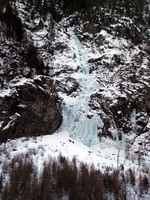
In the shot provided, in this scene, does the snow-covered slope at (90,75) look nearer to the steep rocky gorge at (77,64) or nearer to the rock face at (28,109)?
the steep rocky gorge at (77,64)

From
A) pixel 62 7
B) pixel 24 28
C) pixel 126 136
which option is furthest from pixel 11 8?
pixel 126 136

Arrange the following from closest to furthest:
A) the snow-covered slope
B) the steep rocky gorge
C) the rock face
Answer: the rock face, the snow-covered slope, the steep rocky gorge

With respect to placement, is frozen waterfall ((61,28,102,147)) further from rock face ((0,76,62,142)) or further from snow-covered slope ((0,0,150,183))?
rock face ((0,76,62,142))

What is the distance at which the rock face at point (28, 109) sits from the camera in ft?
78.3

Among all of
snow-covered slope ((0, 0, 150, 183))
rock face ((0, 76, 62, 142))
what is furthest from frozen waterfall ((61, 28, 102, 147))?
rock face ((0, 76, 62, 142))

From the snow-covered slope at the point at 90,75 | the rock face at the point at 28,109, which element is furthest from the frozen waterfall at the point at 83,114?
the rock face at the point at 28,109

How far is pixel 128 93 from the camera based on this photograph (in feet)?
90.0

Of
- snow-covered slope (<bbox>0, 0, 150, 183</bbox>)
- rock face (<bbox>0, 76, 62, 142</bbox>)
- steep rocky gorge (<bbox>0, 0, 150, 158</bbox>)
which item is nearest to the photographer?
rock face (<bbox>0, 76, 62, 142</bbox>)

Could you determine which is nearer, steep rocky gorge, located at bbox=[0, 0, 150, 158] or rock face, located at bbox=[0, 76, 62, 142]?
rock face, located at bbox=[0, 76, 62, 142]

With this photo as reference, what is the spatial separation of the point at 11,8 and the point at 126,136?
15.5 meters

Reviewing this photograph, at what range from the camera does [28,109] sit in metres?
24.7

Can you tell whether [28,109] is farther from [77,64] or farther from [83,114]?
[77,64]

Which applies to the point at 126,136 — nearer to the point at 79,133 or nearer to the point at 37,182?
the point at 79,133

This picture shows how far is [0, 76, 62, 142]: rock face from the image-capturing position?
2386 centimetres
